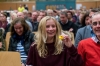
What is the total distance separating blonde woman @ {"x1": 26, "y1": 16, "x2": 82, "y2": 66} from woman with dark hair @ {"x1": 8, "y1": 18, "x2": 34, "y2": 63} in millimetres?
1561

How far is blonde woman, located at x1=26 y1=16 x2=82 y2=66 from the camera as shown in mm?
2734

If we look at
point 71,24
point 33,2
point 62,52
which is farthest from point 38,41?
point 33,2

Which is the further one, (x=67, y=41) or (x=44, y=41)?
(x=44, y=41)

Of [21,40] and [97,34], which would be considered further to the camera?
[21,40]

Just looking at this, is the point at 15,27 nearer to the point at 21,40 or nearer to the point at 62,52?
the point at 21,40

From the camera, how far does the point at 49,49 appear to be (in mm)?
2793

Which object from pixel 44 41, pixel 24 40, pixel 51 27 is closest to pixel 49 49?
pixel 44 41

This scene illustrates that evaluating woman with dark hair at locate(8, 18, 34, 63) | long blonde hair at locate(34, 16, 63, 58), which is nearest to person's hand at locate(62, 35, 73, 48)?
long blonde hair at locate(34, 16, 63, 58)

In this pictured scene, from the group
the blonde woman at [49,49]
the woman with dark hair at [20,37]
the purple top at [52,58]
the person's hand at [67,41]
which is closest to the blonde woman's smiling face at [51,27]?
the blonde woman at [49,49]

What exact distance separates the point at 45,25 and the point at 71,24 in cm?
376

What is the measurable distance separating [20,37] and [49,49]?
1725mm

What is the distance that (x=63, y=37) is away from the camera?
2.56 m

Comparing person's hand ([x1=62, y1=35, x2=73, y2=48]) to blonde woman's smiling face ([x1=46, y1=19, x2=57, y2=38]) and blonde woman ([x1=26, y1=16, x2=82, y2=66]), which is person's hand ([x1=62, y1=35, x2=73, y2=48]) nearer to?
blonde woman ([x1=26, y1=16, x2=82, y2=66])

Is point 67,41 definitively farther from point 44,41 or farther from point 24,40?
point 24,40
